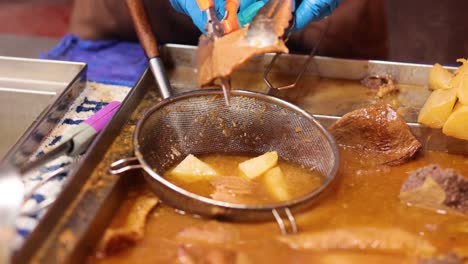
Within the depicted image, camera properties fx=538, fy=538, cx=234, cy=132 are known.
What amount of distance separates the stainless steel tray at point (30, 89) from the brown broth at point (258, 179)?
0.58m

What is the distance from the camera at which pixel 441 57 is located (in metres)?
3.37

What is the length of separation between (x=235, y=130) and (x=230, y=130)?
2 centimetres

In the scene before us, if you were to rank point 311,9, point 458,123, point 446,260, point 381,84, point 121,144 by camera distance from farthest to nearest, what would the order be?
point 381,84
point 311,9
point 458,123
point 121,144
point 446,260

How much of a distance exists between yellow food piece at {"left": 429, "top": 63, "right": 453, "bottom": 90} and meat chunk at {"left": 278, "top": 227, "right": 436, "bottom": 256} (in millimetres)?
726

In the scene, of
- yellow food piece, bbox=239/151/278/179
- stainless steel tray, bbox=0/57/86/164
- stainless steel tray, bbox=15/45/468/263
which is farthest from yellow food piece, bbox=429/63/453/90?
stainless steel tray, bbox=0/57/86/164

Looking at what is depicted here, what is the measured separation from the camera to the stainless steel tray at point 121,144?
1315mm

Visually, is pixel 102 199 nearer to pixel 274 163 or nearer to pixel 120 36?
pixel 274 163

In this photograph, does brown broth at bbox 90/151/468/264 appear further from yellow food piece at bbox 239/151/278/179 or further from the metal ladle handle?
the metal ladle handle

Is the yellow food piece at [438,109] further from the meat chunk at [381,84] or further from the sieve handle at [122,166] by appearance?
the sieve handle at [122,166]

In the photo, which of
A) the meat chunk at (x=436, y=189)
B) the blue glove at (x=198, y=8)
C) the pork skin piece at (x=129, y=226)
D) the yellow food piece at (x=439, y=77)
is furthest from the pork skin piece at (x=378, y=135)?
the pork skin piece at (x=129, y=226)

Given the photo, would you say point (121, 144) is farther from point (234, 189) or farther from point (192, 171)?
point (234, 189)

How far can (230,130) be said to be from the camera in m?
1.88

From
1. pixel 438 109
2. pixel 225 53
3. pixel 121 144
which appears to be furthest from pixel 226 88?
pixel 438 109

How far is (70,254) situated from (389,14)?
3153 mm
